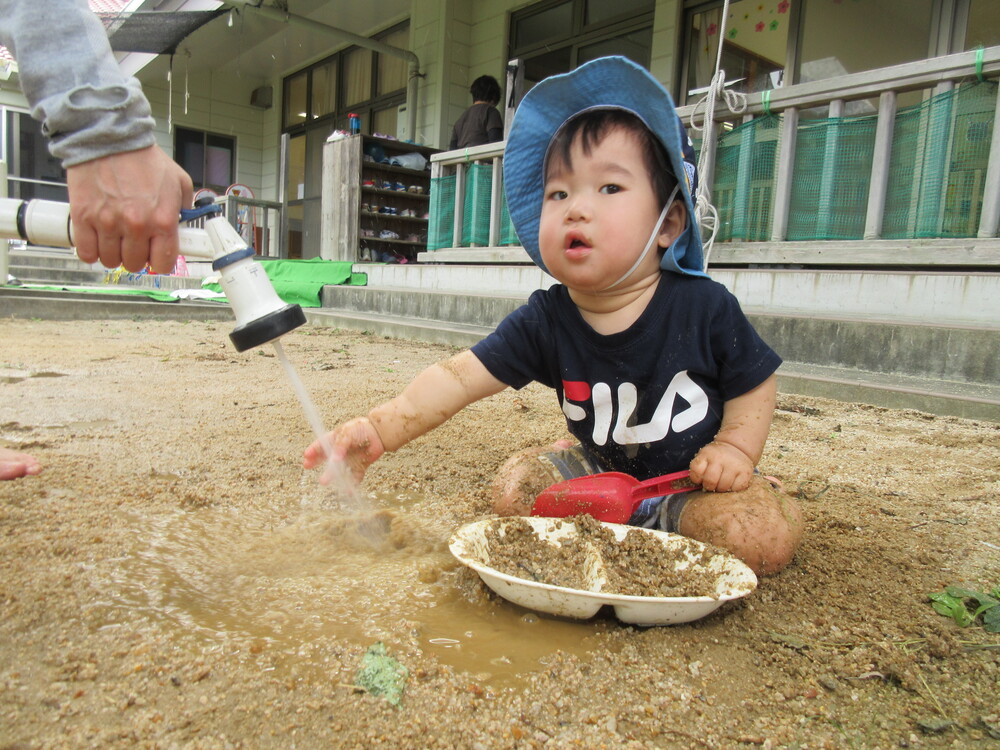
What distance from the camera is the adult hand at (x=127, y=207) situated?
4.19 ft

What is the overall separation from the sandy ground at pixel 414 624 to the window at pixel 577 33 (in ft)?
21.7

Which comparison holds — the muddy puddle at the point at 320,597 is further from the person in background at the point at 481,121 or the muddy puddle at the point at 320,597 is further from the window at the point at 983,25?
the person in background at the point at 481,121

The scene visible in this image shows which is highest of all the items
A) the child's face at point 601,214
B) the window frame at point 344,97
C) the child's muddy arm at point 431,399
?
the window frame at point 344,97

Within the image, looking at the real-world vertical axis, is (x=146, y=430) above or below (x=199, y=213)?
below

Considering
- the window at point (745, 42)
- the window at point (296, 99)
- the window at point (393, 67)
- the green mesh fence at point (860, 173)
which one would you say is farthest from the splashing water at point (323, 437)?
the window at point (296, 99)

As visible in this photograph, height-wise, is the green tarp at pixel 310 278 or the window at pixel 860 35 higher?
the window at pixel 860 35

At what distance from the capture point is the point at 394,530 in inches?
64.4

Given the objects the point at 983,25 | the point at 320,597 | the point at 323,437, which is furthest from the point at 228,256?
→ the point at 983,25

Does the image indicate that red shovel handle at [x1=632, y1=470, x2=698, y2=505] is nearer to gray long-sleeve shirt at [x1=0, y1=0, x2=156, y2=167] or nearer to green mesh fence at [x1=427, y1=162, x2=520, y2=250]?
gray long-sleeve shirt at [x1=0, y1=0, x2=156, y2=167]

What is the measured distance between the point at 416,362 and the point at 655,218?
288 cm

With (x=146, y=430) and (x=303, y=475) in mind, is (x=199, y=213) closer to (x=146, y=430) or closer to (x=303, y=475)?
(x=303, y=475)

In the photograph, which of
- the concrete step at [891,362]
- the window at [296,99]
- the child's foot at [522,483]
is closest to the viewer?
the child's foot at [522,483]

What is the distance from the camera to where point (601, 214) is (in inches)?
59.3

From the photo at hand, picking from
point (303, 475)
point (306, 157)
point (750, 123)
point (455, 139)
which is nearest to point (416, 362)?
point (303, 475)
